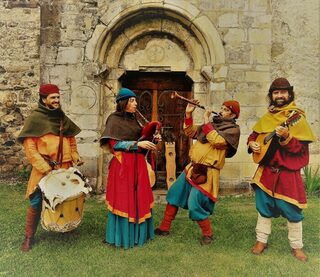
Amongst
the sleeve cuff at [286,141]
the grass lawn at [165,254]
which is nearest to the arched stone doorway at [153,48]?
the grass lawn at [165,254]

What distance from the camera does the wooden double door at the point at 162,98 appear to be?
6574mm

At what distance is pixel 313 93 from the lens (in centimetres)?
659

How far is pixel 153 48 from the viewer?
6.39 m

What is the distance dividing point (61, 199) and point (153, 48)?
377 centimetres

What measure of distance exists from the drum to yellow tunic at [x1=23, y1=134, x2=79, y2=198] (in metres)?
0.15

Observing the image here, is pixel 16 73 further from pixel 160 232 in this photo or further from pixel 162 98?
pixel 160 232

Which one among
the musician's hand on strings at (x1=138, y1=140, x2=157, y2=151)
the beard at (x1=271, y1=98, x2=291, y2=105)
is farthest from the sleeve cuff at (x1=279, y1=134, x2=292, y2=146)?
the musician's hand on strings at (x1=138, y1=140, x2=157, y2=151)

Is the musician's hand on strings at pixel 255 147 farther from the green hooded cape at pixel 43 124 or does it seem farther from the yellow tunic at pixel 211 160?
the green hooded cape at pixel 43 124

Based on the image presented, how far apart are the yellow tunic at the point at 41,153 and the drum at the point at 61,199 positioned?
0.50 ft

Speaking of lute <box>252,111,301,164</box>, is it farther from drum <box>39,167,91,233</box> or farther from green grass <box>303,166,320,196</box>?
green grass <box>303,166,320,196</box>

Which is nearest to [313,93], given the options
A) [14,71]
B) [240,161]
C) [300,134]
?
[240,161]

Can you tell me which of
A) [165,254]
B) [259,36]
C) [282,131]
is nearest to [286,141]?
[282,131]

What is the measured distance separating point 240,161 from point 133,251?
9.99ft

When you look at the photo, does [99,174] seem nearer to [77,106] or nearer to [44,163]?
[77,106]
